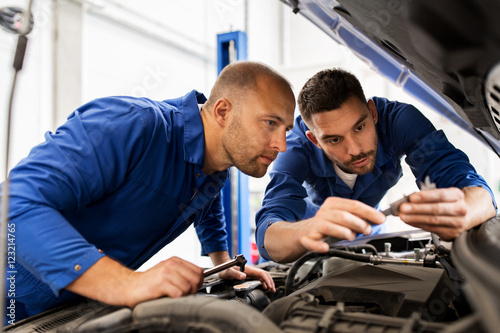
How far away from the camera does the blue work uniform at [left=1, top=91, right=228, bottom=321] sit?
825mm

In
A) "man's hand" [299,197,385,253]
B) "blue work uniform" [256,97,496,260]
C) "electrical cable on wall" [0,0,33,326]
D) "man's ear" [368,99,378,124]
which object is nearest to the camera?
"electrical cable on wall" [0,0,33,326]

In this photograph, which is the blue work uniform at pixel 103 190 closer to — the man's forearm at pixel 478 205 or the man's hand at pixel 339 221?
the man's hand at pixel 339 221

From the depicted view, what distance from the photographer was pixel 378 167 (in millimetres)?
1670

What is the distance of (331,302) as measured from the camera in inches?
38.5

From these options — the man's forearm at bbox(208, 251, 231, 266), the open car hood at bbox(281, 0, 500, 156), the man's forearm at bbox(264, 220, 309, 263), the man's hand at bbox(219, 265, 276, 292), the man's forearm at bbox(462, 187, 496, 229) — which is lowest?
the man's forearm at bbox(208, 251, 231, 266)

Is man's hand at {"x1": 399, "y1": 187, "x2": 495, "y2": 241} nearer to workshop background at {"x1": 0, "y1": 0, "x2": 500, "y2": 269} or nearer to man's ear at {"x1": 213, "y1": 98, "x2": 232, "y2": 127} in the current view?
man's ear at {"x1": 213, "y1": 98, "x2": 232, "y2": 127}

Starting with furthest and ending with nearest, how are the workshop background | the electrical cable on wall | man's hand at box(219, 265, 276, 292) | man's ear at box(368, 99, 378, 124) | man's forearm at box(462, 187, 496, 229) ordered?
the workshop background, man's ear at box(368, 99, 378, 124), man's hand at box(219, 265, 276, 292), man's forearm at box(462, 187, 496, 229), the electrical cable on wall

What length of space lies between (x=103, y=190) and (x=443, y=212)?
924 mm

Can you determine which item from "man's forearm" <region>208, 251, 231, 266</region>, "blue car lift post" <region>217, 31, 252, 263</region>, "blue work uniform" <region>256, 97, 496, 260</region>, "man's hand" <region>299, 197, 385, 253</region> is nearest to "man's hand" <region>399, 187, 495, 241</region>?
"man's hand" <region>299, 197, 385, 253</region>

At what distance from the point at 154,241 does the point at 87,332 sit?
2.27ft

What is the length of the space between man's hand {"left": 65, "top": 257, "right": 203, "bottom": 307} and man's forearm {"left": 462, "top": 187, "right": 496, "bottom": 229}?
0.80m

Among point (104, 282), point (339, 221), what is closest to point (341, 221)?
point (339, 221)

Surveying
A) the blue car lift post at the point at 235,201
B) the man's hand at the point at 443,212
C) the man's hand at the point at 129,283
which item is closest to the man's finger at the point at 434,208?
the man's hand at the point at 443,212

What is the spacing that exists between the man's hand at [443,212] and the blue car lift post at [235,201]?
1634mm
